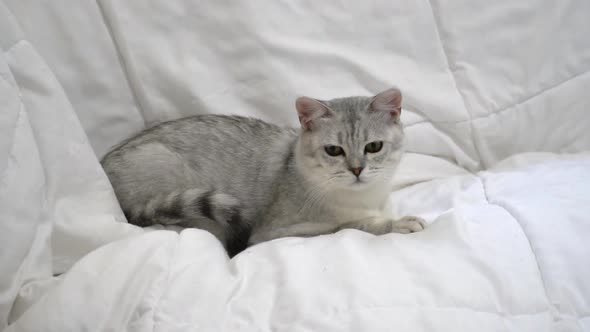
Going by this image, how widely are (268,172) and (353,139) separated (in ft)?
1.22

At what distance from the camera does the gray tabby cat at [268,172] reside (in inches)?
58.9

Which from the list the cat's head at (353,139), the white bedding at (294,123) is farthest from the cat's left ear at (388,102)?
the white bedding at (294,123)

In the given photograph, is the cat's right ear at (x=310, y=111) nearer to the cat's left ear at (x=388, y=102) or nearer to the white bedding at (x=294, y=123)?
the cat's left ear at (x=388, y=102)

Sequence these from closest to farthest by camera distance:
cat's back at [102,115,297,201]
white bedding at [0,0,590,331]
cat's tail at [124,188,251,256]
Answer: white bedding at [0,0,590,331], cat's tail at [124,188,251,256], cat's back at [102,115,297,201]

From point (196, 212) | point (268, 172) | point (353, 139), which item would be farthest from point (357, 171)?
point (196, 212)

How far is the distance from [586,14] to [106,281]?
184 cm

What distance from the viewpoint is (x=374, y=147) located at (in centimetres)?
152

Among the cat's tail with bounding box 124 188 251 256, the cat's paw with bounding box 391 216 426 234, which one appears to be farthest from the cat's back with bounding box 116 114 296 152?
the cat's paw with bounding box 391 216 426 234

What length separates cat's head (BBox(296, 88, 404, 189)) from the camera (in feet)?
4.87

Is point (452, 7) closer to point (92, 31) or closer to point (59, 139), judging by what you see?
point (92, 31)

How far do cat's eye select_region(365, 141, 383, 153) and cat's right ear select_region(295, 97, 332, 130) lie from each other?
160 mm

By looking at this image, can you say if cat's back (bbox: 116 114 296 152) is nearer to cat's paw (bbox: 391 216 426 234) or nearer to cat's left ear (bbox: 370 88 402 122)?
cat's left ear (bbox: 370 88 402 122)

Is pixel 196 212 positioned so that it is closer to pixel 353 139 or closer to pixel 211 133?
pixel 211 133

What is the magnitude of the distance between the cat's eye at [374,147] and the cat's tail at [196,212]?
45cm
